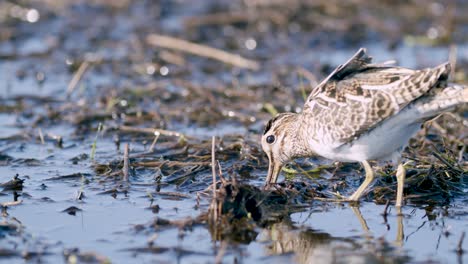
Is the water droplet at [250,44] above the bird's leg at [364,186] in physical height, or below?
above

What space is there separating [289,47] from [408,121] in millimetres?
5969

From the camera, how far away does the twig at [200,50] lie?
11.1 m

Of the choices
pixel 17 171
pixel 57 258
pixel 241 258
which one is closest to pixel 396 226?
pixel 241 258

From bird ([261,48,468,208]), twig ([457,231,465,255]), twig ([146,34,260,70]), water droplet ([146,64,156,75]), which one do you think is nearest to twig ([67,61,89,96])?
water droplet ([146,64,156,75])

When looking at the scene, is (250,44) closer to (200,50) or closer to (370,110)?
(200,50)

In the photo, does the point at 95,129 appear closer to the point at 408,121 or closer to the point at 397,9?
the point at 408,121

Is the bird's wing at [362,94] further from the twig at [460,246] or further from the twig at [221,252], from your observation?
the twig at [221,252]

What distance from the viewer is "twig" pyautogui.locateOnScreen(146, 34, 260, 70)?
11.1 m

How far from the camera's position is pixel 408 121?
250 inches

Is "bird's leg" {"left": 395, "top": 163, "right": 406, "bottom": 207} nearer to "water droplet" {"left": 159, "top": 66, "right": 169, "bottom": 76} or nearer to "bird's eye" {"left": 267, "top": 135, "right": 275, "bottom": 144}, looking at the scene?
"bird's eye" {"left": 267, "top": 135, "right": 275, "bottom": 144}

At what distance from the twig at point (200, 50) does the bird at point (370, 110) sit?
4.06m

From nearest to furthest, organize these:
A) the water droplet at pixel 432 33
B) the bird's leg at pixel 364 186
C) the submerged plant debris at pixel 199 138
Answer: the submerged plant debris at pixel 199 138 < the bird's leg at pixel 364 186 < the water droplet at pixel 432 33

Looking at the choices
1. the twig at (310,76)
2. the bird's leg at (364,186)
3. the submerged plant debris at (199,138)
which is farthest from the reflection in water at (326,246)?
the twig at (310,76)

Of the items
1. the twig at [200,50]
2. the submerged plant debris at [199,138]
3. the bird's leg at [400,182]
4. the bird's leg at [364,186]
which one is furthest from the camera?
the twig at [200,50]
